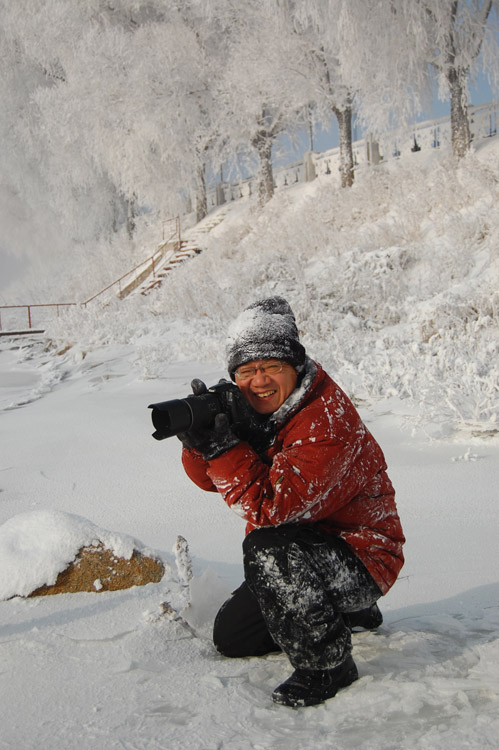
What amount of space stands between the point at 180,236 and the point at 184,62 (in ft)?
18.3

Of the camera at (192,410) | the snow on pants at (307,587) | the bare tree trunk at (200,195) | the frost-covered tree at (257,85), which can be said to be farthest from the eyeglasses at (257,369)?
the bare tree trunk at (200,195)

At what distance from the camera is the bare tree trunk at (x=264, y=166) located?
776 inches

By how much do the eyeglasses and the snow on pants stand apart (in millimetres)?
494

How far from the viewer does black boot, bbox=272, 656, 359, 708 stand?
67.1 inches

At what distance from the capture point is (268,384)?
1973 mm

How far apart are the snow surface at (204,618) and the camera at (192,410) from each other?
760 mm

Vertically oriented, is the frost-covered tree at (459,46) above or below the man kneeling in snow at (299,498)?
above

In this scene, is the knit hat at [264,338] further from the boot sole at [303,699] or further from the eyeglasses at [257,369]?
the boot sole at [303,699]

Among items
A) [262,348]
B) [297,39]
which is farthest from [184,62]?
[262,348]

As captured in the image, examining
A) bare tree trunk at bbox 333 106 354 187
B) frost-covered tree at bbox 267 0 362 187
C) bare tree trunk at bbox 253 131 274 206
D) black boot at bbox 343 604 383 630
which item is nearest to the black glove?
black boot at bbox 343 604 383 630

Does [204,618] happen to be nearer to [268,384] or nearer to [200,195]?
[268,384]

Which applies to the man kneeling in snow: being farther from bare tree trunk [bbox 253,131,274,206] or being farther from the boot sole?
bare tree trunk [bbox 253,131,274,206]

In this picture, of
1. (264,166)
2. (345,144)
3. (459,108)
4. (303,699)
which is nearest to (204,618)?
(303,699)

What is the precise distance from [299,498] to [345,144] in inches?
644
